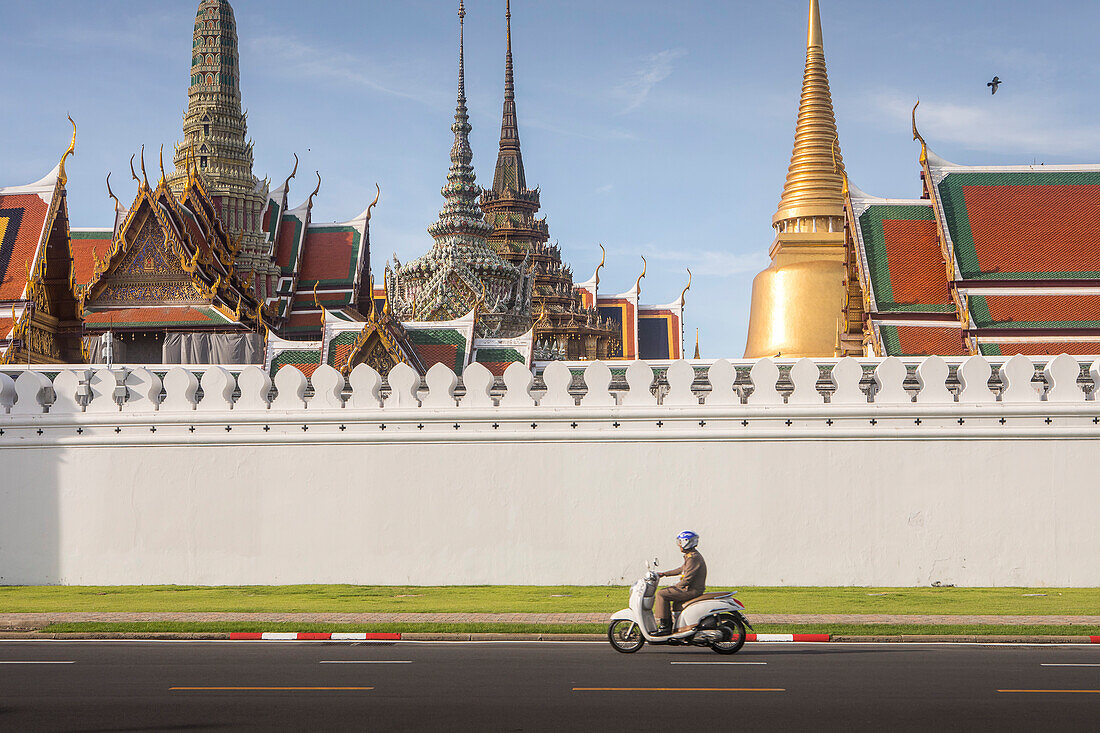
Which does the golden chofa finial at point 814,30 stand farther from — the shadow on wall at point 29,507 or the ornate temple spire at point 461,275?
the shadow on wall at point 29,507

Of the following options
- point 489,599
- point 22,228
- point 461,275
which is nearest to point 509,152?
point 461,275

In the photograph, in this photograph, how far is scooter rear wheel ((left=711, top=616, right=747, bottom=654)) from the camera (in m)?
10.8

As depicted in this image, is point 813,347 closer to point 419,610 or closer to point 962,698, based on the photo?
point 419,610

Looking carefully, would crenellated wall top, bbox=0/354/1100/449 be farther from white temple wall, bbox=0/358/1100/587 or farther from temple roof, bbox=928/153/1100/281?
temple roof, bbox=928/153/1100/281

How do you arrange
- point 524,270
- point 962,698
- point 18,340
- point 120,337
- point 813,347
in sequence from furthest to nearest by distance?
point 524,270
point 813,347
point 120,337
point 18,340
point 962,698

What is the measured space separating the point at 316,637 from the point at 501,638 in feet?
5.61

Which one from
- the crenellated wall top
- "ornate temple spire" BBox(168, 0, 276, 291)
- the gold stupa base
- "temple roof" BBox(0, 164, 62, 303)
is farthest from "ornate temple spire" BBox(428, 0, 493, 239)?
the crenellated wall top

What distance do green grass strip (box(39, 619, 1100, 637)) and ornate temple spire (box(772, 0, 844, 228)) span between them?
24337mm

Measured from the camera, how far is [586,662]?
1011 cm

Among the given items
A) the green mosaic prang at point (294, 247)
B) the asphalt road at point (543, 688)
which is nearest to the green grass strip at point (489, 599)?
the asphalt road at point (543, 688)

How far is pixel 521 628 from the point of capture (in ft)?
38.8

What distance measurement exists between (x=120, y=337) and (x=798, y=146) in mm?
19517

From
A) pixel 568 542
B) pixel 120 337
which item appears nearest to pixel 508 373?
pixel 568 542

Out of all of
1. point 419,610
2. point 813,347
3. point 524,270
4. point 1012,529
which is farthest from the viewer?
point 524,270
